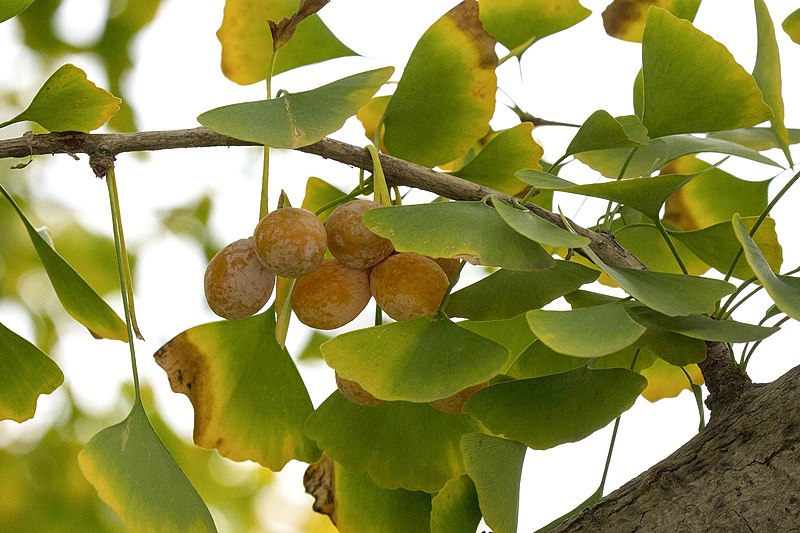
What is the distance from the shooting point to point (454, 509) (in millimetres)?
495

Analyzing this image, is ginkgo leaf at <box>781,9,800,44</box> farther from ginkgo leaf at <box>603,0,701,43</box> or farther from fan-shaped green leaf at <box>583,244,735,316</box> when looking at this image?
fan-shaped green leaf at <box>583,244,735,316</box>

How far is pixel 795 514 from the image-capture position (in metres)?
0.40

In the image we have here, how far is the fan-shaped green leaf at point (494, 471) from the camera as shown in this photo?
0.44m

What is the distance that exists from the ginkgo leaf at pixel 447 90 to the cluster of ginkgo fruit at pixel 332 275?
0.11 meters

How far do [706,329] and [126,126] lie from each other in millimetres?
881

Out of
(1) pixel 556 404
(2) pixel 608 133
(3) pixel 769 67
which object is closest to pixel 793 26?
(3) pixel 769 67

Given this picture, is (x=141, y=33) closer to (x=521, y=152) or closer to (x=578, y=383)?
(x=521, y=152)

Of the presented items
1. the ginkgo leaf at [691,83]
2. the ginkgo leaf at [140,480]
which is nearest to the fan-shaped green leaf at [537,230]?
the ginkgo leaf at [691,83]

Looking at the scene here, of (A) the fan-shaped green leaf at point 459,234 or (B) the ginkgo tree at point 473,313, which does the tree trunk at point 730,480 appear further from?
(A) the fan-shaped green leaf at point 459,234

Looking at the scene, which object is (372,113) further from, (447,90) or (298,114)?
(298,114)

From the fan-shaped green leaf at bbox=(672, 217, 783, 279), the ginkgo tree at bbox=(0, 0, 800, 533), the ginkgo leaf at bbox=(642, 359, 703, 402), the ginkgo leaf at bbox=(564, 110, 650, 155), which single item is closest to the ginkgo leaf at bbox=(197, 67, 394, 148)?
the ginkgo tree at bbox=(0, 0, 800, 533)

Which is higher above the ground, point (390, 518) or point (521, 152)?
point (521, 152)

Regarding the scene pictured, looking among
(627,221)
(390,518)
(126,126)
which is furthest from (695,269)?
(126,126)

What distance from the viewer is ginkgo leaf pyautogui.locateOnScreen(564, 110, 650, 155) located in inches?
16.5
